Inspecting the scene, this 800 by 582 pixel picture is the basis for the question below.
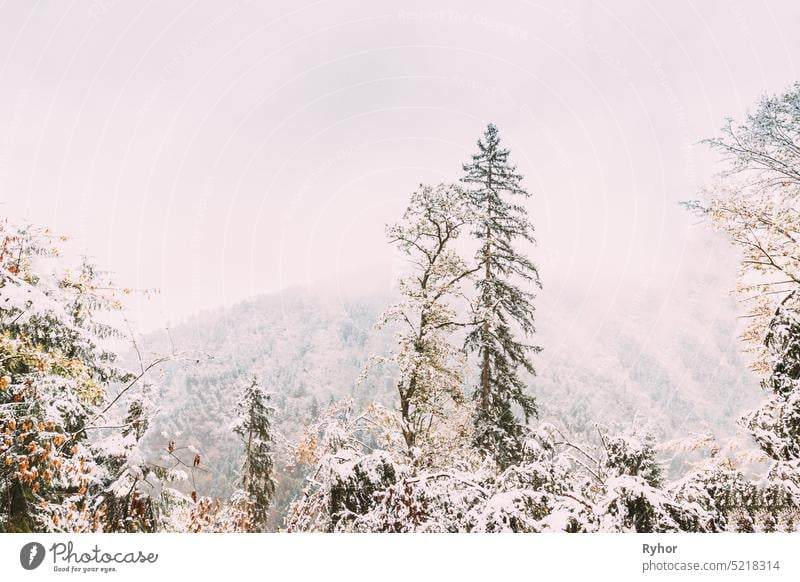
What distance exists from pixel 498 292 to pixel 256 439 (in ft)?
41.8

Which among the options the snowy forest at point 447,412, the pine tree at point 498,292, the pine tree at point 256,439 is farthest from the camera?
the pine tree at point 256,439

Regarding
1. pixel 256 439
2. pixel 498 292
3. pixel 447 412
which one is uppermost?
pixel 498 292

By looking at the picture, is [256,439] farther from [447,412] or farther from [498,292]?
[498,292]

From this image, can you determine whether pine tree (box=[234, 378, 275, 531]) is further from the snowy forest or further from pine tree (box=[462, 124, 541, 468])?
pine tree (box=[462, 124, 541, 468])

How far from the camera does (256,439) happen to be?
18.5 meters

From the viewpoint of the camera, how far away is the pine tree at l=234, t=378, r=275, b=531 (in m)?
18.1

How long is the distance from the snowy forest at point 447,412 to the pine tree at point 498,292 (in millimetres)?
58

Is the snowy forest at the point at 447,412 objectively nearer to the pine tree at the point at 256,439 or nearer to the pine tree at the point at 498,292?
the pine tree at the point at 498,292

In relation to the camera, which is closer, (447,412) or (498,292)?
(498,292)

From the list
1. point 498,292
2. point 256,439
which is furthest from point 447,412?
point 256,439

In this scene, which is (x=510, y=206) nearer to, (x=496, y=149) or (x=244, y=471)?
(x=496, y=149)

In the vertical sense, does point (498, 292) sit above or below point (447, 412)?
above

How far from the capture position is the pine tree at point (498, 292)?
37.3 feet

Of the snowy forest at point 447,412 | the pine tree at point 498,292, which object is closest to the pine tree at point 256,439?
the snowy forest at point 447,412
